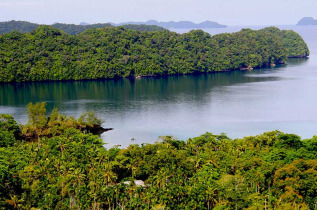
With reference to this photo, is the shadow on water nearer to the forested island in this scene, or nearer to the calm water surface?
the calm water surface

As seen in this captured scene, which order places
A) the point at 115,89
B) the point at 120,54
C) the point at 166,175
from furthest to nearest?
1. the point at 120,54
2. the point at 115,89
3. the point at 166,175

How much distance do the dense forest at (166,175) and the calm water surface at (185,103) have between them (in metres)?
16.5

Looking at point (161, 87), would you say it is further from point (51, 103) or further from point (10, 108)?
point (10, 108)

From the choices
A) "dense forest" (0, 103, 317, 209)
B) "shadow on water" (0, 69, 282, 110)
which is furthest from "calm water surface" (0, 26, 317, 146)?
"dense forest" (0, 103, 317, 209)

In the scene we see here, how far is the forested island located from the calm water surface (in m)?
7.36

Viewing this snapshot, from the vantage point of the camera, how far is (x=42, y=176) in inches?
1788

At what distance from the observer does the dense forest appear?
40500 mm

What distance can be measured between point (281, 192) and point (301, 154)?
30.7 feet

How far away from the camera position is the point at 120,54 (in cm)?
15775

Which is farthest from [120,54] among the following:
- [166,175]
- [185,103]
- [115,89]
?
[166,175]

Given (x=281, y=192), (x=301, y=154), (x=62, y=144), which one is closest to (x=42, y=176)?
(x=62, y=144)

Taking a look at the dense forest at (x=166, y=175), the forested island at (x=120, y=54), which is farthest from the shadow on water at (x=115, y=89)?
the dense forest at (x=166, y=175)

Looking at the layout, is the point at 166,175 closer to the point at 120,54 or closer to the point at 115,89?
the point at 115,89

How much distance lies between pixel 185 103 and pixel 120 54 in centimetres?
6226
